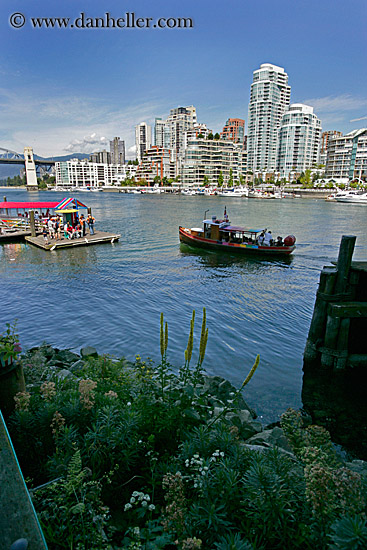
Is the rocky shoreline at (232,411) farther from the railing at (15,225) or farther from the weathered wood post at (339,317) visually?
the railing at (15,225)

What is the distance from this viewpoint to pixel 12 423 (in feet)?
14.6

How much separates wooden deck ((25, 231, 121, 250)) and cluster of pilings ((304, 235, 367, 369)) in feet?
80.6

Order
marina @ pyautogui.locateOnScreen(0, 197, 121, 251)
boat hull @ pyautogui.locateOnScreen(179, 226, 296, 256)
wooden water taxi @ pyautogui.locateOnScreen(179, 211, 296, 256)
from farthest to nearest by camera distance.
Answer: marina @ pyautogui.locateOnScreen(0, 197, 121, 251) → wooden water taxi @ pyautogui.locateOnScreen(179, 211, 296, 256) → boat hull @ pyautogui.locateOnScreen(179, 226, 296, 256)

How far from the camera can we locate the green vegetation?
305 cm

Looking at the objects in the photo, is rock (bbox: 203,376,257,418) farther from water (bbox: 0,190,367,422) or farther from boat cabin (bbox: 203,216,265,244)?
boat cabin (bbox: 203,216,265,244)

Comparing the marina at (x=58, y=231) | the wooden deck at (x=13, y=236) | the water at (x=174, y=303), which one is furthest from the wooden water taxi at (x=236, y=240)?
the wooden deck at (x=13, y=236)

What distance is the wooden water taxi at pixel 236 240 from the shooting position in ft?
94.9

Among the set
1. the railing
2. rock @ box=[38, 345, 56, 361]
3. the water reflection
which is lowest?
the water reflection

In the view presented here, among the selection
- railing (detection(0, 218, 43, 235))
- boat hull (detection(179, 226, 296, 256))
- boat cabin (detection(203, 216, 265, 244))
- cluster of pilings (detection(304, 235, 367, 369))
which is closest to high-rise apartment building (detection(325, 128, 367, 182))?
boat cabin (detection(203, 216, 265, 244))

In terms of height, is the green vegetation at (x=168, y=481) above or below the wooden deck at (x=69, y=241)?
above

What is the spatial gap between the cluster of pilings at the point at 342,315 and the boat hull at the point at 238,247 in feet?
60.4

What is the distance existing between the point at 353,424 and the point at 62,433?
23.9 feet

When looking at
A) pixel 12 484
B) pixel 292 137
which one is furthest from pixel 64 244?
pixel 292 137

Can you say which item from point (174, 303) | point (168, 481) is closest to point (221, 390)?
point (168, 481)
